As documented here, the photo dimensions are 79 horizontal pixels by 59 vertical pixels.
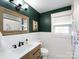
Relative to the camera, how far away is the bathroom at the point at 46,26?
226cm

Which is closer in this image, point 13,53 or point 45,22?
point 13,53

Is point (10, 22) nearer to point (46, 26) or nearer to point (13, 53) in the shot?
point (13, 53)

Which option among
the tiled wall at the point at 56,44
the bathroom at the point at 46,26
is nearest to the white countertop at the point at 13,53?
the bathroom at the point at 46,26

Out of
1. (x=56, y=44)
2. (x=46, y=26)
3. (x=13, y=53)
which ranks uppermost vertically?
(x=46, y=26)

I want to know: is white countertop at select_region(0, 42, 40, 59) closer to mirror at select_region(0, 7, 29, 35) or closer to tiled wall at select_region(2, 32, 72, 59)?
mirror at select_region(0, 7, 29, 35)

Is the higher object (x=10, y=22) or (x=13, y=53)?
(x=10, y=22)

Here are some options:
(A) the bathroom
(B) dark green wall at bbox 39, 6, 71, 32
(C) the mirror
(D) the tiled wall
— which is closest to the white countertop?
(A) the bathroom

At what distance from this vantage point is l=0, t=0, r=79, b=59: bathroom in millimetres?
2256

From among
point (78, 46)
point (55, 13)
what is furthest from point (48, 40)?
point (78, 46)

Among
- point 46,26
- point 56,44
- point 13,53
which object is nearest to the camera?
point 13,53

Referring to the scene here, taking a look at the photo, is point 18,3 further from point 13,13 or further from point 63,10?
point 63,10

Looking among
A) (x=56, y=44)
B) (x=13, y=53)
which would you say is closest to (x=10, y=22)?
(x=13, y=53)

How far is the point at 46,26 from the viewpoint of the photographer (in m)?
4.25

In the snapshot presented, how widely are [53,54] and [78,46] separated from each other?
1643 millimetres
